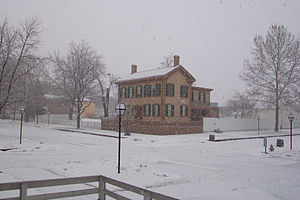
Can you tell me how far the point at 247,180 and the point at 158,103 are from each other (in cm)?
2571

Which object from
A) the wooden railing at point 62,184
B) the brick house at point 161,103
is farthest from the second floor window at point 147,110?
the wooden railing at point 62,184

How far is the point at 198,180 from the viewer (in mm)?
10672

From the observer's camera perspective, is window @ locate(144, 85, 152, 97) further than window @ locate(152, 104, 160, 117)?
Yes

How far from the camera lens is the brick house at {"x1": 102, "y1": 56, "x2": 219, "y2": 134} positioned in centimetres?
3503

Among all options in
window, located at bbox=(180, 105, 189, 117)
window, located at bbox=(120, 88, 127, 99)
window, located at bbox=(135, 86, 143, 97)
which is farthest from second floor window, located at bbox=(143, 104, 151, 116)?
window, located at bbox=(120, 88, 127, 99)

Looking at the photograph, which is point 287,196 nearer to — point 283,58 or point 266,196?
point 266,196

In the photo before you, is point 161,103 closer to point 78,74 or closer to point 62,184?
point 78,74

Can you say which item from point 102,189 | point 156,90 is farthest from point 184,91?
point 102,189

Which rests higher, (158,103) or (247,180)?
(158,103)

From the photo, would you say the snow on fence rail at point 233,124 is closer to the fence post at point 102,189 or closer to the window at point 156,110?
the window at point 156,110

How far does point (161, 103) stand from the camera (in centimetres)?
3581

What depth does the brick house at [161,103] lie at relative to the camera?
35.0 metres

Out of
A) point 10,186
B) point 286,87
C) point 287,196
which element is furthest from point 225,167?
point 286,87

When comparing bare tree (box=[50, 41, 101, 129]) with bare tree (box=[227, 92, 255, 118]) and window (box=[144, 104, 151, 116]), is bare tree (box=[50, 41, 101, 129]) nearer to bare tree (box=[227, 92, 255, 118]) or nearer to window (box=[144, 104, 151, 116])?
window (box=[144, 104, 151, 116])
